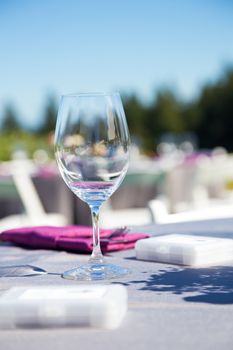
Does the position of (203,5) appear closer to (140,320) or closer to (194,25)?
(194,25)

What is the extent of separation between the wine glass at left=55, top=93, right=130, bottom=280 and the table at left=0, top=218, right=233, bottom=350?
7cm

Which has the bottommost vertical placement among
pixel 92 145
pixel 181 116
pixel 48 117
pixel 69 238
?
pixel 69 238

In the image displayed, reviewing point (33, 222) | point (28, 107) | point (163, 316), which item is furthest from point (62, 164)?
point (28, 107)

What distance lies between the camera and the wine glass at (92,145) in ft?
3.07

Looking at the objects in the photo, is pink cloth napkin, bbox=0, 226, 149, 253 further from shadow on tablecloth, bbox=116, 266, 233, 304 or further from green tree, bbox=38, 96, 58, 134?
green tree, bbox=38, 96, 58, 134

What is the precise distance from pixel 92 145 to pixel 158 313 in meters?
0.29

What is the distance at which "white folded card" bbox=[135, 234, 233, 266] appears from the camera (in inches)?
38.8

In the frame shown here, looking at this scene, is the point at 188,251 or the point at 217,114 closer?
the point at 188,251

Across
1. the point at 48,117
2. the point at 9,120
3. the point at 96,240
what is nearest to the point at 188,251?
the point at 96,240

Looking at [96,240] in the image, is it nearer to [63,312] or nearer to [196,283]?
[196,283]

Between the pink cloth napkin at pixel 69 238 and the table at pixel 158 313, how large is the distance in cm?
7

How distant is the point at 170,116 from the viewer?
117ft

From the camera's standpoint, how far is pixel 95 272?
36.7 inches

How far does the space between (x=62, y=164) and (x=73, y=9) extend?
46.0 metres
